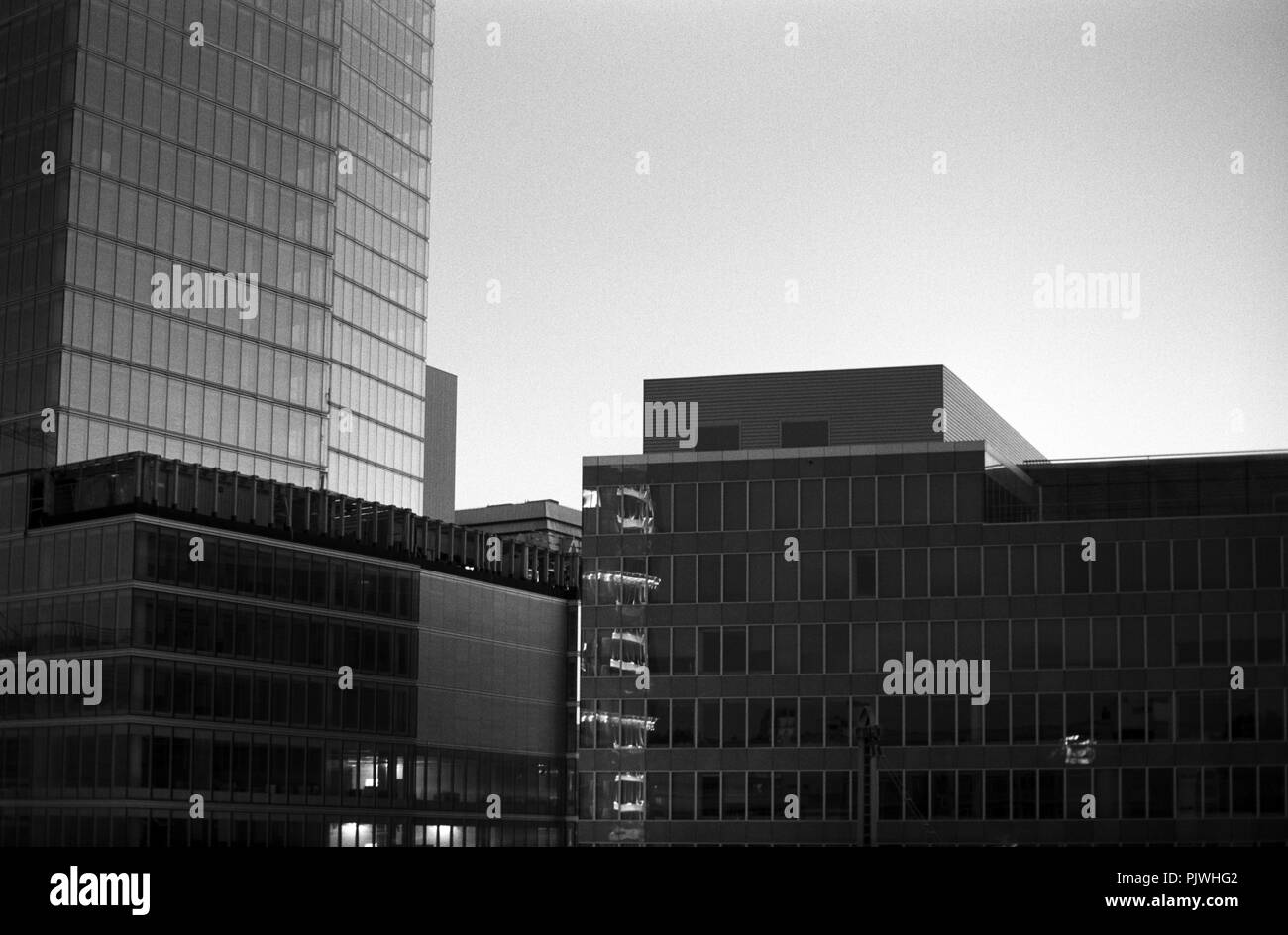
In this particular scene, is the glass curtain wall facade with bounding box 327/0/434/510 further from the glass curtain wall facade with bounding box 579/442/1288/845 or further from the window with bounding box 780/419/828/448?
the glass curtain wall facade with bounding box 579/442/1288/845

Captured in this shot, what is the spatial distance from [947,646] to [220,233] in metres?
63.7

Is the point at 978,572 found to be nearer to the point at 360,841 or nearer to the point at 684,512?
the point at 684,512

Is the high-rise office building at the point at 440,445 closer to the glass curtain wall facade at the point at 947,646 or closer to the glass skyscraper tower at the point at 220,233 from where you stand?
the glass skyscraper tower at the point at 220,233

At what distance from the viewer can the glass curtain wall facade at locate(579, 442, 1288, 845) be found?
81.2 meters

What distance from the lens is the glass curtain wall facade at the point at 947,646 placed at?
81250 millimetres

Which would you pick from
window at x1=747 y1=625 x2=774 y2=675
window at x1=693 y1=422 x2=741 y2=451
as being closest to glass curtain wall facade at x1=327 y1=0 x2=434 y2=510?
window at x1=693 y1=422 x2=741 y2=451

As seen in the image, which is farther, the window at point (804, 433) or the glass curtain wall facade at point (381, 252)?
the glass curtain wall facade at point (381, 252)

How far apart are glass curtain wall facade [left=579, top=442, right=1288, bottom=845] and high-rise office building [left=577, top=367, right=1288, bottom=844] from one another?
11 centimetres

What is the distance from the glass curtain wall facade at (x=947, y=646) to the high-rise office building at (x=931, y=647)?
105 millimetres

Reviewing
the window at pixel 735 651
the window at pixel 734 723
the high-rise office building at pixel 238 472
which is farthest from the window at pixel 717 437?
the high-rise office building at pixel 238 472

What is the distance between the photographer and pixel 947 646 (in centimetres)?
8400

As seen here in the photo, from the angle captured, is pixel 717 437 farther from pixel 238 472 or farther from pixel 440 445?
pixel 440 445

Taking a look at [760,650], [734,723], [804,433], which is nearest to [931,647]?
[760,650]
